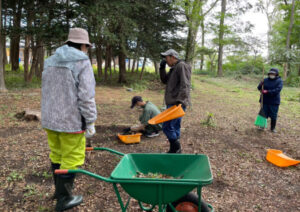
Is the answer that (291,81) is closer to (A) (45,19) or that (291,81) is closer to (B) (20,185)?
(A) (45,19)

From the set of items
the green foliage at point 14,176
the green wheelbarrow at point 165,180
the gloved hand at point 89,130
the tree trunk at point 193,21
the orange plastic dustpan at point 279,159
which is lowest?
the green foliage at point 14,176

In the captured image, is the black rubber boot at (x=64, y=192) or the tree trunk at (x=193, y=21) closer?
the black rubber boot at (x=64, y=192)

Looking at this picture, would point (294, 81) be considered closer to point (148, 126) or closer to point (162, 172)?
point (148, 126)

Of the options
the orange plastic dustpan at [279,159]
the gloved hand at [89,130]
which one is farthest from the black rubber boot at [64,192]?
the orange plastic dustpan at [279,159]

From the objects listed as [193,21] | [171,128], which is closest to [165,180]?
[171,128]

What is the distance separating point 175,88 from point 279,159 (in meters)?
2.14

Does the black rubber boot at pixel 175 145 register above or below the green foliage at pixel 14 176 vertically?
above

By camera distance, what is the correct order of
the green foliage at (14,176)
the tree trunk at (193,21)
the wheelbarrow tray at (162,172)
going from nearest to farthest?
the wheelbarrow tray at (162,172) < the green foliage at (14,176) < the tree trunk at (193,21)

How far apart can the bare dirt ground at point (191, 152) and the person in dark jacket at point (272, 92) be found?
1.96 ft

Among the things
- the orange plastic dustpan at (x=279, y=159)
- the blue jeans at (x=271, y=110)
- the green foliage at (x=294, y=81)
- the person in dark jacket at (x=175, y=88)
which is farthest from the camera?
the green foliage at (x=294, y=81)

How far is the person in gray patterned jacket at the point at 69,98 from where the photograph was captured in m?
2.20

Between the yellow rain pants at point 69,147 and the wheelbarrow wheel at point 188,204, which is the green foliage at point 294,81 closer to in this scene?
the wheelbarrow wheel at point 188,204

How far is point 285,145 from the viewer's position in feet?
16.4

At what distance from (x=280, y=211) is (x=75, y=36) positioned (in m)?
3.00
